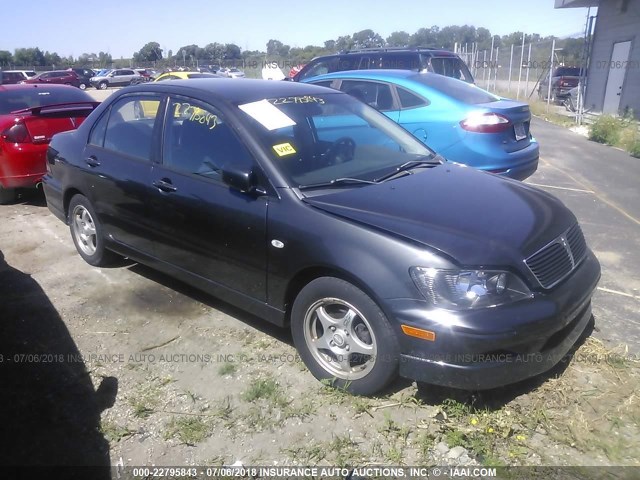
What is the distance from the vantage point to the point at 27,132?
21.8 ft

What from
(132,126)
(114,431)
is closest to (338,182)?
(114,431)

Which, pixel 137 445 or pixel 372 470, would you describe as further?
pixel 137 445

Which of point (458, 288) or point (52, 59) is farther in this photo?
point (52, 59)

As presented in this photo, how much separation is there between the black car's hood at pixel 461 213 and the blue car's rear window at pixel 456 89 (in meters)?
2.93

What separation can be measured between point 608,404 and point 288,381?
73.1 inches

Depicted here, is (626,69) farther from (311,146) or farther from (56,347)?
(56,347)

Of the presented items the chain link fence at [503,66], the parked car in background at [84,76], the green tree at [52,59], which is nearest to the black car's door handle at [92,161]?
the chain link fence at [503,66]

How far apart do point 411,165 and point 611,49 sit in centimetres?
1803

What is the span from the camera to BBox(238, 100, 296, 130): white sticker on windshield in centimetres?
360

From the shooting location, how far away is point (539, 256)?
9.73ft

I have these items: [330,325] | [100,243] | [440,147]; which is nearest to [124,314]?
[100,243]

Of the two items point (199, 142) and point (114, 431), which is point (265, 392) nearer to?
point (114, 431)

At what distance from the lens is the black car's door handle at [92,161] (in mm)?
4637

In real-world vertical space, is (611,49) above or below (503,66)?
above
